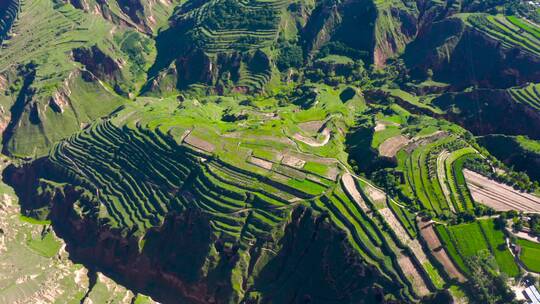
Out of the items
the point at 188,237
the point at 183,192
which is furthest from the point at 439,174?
the point at 183,192

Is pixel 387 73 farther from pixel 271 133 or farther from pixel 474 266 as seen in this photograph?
pixel 474 266

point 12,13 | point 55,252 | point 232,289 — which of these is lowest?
point 55,252

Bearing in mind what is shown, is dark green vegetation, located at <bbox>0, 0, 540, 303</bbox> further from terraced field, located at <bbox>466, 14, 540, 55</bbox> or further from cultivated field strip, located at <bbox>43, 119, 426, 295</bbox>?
terraced field, located at <bbox>466, 14, 540, 55</bbox>

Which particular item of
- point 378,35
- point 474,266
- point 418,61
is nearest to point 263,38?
point 378,35

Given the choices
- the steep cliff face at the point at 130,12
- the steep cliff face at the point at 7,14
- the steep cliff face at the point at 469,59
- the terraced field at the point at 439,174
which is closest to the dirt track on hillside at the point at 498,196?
the terraced field at the point at 439,174

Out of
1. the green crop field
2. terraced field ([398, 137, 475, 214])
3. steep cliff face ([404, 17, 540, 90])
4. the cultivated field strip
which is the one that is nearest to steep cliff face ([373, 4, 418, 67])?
steep cliff face ([404, 17, 540, 90])

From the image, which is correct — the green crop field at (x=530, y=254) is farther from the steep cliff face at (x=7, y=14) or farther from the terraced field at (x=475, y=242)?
the steep cliff face at (x=7, y=14)
